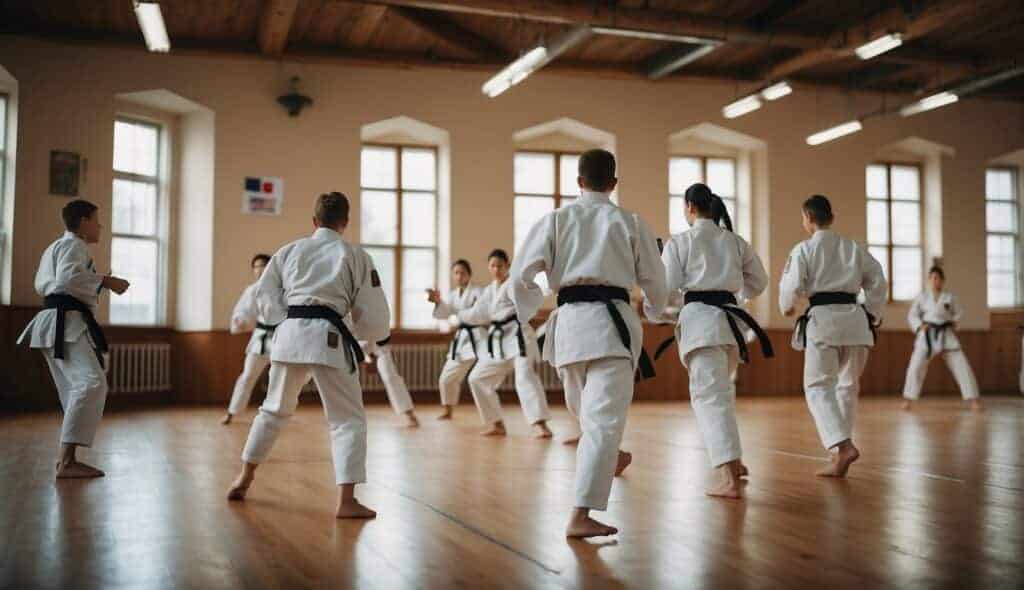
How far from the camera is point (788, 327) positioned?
11.9 meters

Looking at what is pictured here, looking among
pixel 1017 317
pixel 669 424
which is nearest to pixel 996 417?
pixel 669 424

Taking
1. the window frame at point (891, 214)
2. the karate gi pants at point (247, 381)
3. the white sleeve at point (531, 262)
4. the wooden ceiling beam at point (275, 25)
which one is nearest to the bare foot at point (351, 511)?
the white sleeve at point (531, 262)

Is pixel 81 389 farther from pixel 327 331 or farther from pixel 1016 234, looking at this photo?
pixel 1016 234

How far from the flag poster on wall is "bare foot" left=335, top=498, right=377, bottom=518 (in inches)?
280

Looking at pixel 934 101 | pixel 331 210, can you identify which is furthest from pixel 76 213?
pixel 934 101

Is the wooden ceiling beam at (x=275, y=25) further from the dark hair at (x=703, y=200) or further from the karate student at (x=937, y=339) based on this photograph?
the karate student at (x=937, y=339)

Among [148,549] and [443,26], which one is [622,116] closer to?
[443,26]

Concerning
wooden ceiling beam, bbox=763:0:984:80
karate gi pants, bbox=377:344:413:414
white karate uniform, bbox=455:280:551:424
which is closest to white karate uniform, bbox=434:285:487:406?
white karate uniform, bbox=455:280:551:424

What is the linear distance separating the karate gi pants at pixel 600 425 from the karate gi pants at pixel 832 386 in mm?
1703

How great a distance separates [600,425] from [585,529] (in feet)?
1.12

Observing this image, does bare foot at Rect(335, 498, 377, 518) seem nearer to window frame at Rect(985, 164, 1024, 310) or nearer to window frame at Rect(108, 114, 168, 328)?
window frame at Rect(108, 114, 168, 328)

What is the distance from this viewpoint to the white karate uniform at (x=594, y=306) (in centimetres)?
317

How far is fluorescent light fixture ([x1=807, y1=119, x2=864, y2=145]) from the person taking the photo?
10.8 meters

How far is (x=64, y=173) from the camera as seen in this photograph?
9102mm
